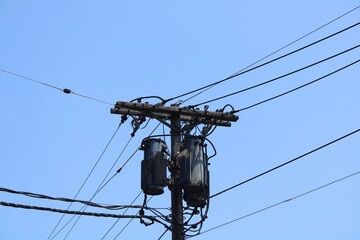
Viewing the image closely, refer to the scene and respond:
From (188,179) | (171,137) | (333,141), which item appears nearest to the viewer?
(333,141)

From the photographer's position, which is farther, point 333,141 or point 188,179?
point 188,179

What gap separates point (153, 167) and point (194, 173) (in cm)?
78

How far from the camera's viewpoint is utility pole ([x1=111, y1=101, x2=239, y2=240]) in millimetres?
11874

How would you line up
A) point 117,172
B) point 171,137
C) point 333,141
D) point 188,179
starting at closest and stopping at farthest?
1. point 333,141
2. point 188,179
3. point 171,137
4. point 117,172

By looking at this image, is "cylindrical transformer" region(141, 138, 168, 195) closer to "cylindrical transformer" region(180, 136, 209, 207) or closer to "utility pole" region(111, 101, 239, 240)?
"utility pole" region(111, 101, 239, 240)

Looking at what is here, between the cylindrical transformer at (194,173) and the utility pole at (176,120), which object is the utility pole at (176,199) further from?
the cylindrical transformer at (194,173)

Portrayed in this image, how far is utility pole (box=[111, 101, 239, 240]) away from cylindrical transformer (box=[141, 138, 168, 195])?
7.4 inches

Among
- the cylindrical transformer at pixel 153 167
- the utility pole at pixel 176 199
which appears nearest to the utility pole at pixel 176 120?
the utility pole at pixel 176 199

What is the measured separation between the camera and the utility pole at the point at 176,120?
39.0ft

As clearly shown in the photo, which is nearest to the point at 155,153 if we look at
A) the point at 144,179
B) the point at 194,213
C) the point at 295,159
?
the point at 144,179

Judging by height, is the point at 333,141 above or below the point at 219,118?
below

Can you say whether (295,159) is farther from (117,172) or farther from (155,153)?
(117,172)

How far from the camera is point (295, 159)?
11.4 m

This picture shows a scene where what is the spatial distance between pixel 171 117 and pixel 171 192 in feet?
4.71
